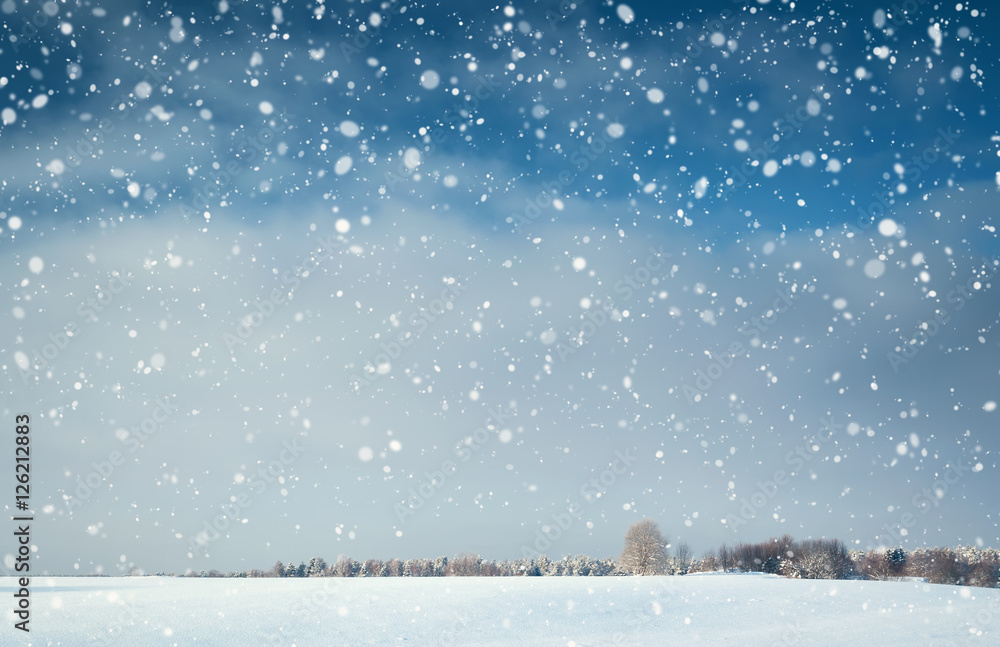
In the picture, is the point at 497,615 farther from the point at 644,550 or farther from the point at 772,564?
the point at 772,564

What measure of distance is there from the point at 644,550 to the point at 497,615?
41.5m

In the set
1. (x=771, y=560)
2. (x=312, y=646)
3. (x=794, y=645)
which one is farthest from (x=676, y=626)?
(x=771, y=560)

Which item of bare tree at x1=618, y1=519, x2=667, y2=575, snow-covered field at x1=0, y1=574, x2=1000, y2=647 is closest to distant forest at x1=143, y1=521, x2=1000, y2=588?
bare tree at x1=618, y1=519, x2=667, y2=575

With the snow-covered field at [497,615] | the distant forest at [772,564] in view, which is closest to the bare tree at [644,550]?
the distant forest at [772,564]

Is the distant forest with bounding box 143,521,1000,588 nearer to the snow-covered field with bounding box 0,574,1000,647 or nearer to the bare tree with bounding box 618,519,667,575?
the bare tree with bounding box 618,519,667,575

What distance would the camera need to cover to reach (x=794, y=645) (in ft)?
67.8

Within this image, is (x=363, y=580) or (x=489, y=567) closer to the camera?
(x=363, y=580)

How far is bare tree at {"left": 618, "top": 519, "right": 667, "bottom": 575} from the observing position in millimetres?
60438

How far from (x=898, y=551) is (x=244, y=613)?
91801mm

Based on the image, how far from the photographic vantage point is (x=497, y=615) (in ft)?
79.6

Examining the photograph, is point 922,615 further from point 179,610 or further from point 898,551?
point 898,551

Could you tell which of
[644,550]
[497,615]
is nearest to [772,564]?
[644,550]

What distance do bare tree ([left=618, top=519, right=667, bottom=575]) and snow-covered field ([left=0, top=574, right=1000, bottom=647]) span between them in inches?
1174

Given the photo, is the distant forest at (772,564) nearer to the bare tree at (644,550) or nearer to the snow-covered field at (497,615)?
the bare tree at (644,550)
